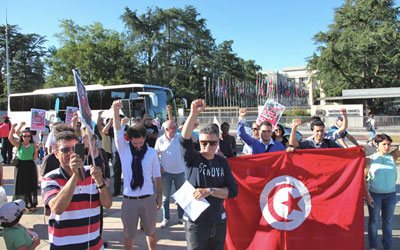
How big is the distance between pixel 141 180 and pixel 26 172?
3610 millimetres

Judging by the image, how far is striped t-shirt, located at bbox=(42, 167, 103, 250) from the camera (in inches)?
95.7

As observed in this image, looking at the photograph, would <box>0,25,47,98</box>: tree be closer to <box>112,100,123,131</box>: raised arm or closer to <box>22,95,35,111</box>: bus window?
<box>22,95,35,111</box>: bus window

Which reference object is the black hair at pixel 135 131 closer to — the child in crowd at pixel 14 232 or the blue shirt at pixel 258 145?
the child in crowd at pixel 14 232

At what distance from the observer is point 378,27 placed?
36625 millimetres

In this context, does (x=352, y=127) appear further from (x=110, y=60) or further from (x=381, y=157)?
(x=110, y=60)

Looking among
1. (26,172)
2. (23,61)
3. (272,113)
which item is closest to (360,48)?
(272,113)

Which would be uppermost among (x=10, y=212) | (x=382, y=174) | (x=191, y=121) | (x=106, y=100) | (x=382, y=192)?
(x=106, y=100)

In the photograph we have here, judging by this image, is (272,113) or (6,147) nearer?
(272,113)

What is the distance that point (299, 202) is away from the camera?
3.95m

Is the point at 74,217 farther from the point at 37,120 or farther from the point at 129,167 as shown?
the point at 37,120

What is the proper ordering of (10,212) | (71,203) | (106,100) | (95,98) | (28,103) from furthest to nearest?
(28,103), (95,98), (106,100), (10,212), (71,203)

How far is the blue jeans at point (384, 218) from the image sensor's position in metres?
4.04

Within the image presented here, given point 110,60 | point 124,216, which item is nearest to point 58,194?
point 124,216

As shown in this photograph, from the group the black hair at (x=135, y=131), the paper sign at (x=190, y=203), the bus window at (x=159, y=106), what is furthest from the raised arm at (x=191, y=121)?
the bus window at (x=159, y=106)
